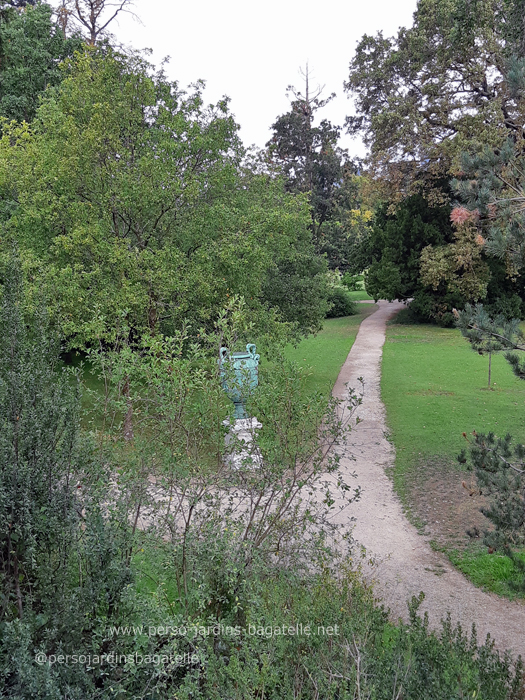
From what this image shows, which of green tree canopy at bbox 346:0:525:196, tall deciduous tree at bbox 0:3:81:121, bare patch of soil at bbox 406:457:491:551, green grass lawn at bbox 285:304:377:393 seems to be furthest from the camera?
green tree canopy at bbox 346:0:525:196

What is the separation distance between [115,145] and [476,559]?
8146 millimetres

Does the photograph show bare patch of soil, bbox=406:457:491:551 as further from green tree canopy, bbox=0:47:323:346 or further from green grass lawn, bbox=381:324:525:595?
green tree canopy, bbox=0:47:323:346

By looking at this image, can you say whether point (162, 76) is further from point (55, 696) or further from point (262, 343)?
point (55, 696)

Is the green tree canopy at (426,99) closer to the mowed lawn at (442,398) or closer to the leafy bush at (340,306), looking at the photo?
the mowed lawn at (442,398)

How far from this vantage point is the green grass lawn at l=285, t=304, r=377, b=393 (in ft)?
53.4

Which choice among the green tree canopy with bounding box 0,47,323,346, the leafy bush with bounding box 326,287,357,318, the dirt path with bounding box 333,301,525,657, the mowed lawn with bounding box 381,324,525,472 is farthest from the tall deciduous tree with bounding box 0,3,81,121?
the leafy bush with bounding box 326,287,357,318

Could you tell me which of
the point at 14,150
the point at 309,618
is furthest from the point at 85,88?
the point at 309,618

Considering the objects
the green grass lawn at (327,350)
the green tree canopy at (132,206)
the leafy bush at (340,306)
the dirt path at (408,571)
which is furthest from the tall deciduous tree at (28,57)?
the leafy bush at (340,306)

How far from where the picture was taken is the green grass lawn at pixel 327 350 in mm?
16281

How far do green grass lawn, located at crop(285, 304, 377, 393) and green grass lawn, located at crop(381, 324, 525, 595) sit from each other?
165cm

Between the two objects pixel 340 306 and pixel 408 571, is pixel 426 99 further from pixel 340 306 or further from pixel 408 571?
pixel 408 571

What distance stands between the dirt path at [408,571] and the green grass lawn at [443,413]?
0.22 m

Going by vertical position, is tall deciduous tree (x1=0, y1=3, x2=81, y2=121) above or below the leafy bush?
above

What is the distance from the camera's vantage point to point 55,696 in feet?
Result: 8.95
